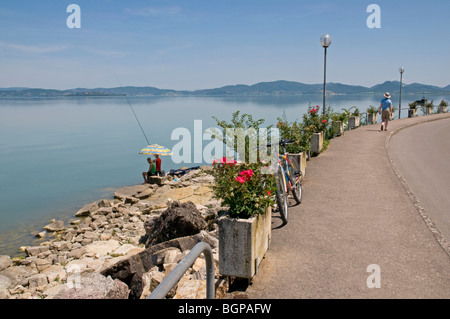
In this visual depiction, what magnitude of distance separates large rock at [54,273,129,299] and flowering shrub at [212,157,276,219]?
199 cm

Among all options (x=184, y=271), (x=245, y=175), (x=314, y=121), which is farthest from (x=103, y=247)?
(x=314, y=121)

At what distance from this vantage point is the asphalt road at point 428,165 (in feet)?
27.7

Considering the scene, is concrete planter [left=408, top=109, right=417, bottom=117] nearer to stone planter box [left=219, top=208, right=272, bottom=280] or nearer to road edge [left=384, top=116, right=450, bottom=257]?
road edge [left=384, top=116, right=450, bottom=257]

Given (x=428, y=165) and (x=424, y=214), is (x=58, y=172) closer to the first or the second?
(x=428, y=165)

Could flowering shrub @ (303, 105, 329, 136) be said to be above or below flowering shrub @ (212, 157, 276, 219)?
above

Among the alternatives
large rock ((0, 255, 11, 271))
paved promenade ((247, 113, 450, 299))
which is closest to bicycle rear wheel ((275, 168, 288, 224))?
paved promenade ((247, 113, 450, 299))

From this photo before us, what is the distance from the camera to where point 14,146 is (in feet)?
162

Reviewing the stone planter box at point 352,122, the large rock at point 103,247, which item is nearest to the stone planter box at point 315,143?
the large rock at point 103,247

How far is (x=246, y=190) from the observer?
5.04 m

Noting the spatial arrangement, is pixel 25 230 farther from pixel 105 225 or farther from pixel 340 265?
pixel 340 265

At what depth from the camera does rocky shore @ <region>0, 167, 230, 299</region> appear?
18.0 feet
